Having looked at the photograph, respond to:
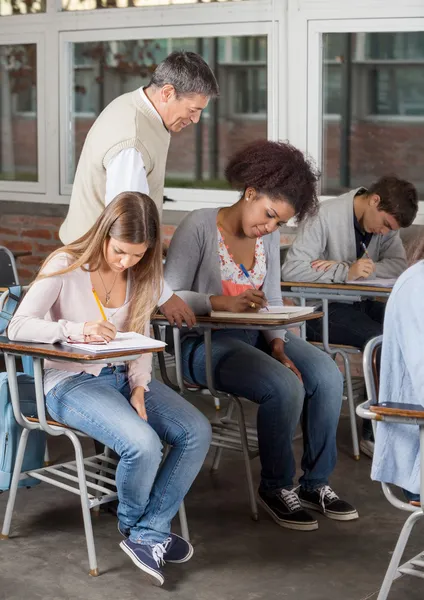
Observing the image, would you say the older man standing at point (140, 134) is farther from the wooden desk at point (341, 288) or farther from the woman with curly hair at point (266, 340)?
the wooden desk at point (341, 288)

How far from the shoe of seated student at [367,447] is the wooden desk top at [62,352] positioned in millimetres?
1784

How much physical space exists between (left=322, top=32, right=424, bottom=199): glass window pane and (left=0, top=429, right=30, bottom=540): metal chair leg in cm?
323

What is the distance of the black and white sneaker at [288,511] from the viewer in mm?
3578

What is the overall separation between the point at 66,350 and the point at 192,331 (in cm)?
86

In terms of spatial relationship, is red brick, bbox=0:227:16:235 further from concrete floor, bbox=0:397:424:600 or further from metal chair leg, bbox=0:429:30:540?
metal chair leg, bbox=0:429:30:540

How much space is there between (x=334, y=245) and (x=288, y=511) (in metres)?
1.52

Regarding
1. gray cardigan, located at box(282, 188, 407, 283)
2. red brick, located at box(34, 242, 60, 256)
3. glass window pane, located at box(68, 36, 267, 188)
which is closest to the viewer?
gray cardigan, located at box(282, 188, 407, 283)

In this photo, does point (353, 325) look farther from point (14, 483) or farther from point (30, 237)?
point (30, 237)

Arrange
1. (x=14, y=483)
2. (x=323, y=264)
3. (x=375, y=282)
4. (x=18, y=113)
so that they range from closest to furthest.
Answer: (x=14, y=483) → (x=375, y=282) → (x=323, y=264) → (x=18, y=113)

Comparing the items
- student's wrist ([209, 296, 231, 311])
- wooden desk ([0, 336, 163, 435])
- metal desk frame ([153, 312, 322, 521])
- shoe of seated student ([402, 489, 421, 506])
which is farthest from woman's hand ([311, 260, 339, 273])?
shoe of seated student ([402, 489, 421, 506])

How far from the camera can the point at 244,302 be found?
3578mm

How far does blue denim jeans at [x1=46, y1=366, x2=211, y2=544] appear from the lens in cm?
302

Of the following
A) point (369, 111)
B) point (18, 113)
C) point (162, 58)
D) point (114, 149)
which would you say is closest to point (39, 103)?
point (18, 113)

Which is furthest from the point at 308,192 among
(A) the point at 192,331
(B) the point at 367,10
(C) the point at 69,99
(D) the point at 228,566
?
(C) the point at 69,99
